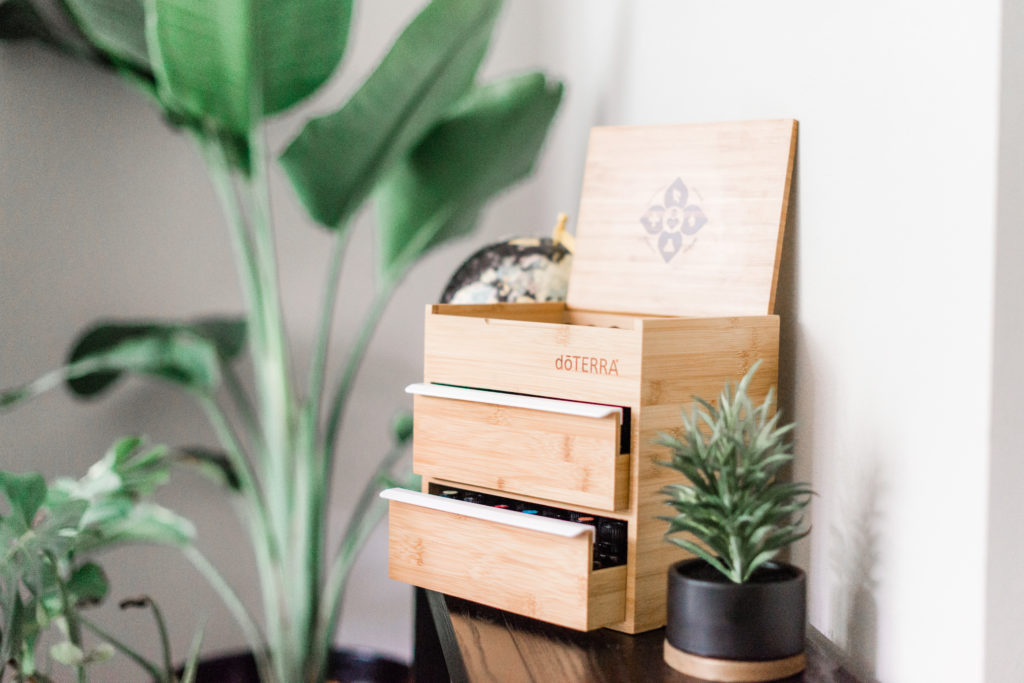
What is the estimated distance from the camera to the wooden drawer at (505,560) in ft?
2.40

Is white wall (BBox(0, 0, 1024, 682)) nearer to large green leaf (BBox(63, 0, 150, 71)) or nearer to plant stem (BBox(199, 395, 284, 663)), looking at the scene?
large green leaf (BBox(63, 0, 150, 71))

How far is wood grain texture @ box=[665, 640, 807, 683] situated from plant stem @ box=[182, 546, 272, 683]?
44.1 inches

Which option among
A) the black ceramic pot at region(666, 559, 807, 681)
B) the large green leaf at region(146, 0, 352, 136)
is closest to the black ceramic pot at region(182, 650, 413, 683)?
the large green leaf at region(146, 0, 352, 136)

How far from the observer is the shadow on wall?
Result: 699mm

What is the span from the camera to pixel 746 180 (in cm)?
87

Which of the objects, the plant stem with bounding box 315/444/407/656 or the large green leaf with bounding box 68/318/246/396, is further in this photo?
the plant stem with bounding box 315/444/407/656

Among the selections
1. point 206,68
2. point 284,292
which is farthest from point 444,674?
point 284,292

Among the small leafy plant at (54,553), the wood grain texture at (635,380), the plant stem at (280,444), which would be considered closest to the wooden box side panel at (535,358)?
the wood grain texture at (635,380)

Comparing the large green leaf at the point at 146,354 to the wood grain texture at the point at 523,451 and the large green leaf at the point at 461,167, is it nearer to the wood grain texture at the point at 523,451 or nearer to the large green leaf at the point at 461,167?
the large green leaf at the point at 461,167

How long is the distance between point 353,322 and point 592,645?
1246 millimetres

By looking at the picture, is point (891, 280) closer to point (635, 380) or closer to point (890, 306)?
point (890, 306)

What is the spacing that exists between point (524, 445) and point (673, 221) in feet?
1.06

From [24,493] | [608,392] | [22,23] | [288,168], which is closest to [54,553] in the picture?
[24,493]

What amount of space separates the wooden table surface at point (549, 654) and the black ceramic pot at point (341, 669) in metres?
0.93
